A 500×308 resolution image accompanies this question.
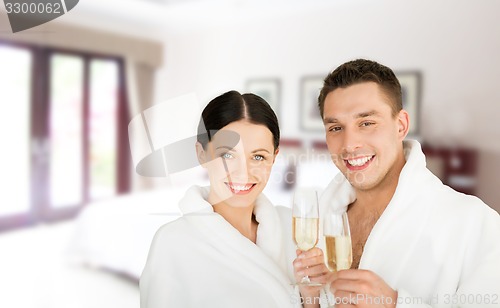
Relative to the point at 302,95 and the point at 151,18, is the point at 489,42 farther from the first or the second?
the point at 151,18

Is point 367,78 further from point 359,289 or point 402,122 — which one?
point 359,289

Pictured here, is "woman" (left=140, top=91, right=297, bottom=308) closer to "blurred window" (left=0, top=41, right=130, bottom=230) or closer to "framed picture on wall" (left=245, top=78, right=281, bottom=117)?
"blurred window" (left=0, top=41, right=130, bottom=230)

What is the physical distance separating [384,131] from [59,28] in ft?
1.95

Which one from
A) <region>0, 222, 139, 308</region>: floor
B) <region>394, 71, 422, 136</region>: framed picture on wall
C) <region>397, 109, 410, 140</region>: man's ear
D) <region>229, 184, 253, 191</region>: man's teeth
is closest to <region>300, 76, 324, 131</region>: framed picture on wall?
<region>394, 71, 422, 136</region>: framed picture on wall

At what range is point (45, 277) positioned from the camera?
0.81m

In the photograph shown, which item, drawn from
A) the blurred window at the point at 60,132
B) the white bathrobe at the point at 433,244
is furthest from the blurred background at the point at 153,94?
the white bathrobe at the point at 433,244

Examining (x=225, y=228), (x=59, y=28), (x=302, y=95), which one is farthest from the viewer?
(x=302, y=95)

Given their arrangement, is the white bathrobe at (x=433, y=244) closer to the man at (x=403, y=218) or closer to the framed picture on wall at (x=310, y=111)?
the man at (x=403, y=218)

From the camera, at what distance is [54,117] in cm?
80

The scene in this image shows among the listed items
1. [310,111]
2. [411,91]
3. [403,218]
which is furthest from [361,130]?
[411,91]

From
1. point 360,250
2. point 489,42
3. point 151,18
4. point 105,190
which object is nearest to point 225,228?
point 360,250

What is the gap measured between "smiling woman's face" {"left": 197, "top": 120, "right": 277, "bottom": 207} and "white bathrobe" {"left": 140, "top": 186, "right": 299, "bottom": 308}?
4cm

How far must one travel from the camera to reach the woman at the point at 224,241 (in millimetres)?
514

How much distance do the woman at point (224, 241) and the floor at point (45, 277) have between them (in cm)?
36
